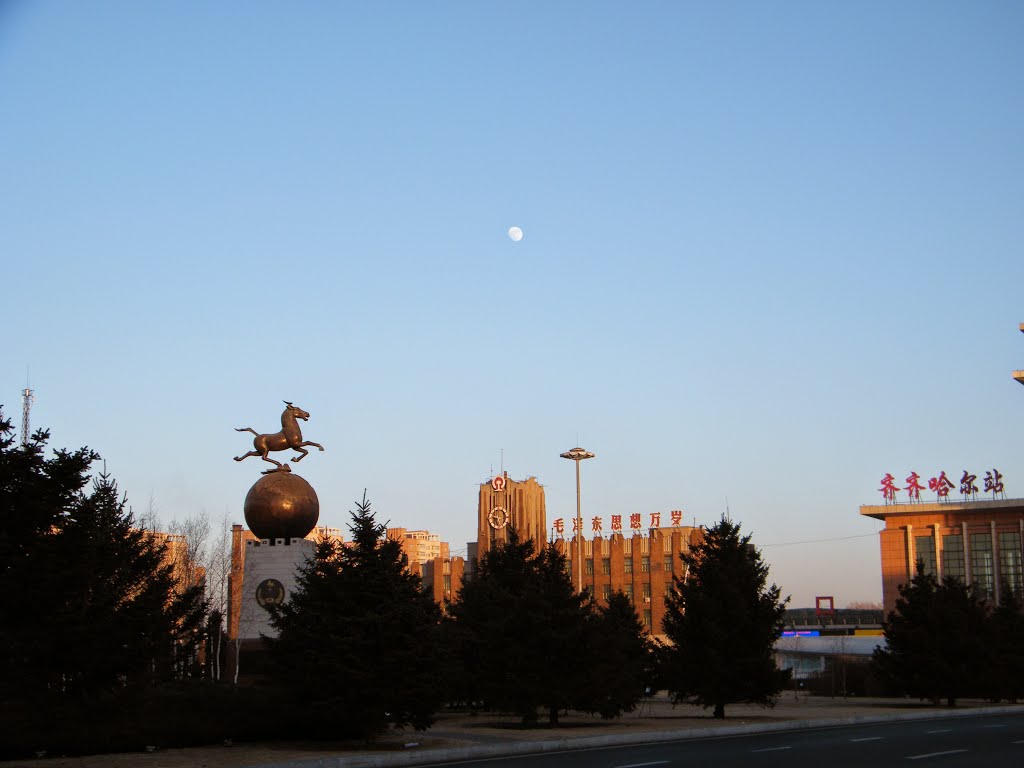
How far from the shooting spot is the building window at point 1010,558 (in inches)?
3211

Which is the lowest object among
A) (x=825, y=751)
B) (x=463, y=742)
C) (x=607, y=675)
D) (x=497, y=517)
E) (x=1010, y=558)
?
(x=463, y=742)

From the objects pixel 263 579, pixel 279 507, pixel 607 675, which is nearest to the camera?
Result: pixel 607 675

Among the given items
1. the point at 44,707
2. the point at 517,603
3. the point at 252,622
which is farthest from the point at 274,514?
the point at 44,707

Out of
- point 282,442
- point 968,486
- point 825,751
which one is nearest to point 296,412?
point 282,442

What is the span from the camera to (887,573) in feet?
285

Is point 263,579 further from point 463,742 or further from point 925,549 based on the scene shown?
point 925,549

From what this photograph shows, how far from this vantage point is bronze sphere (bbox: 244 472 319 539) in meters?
35.3

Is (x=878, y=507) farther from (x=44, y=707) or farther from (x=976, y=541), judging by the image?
(x=44, y=707)

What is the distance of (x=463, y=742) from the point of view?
2431cm

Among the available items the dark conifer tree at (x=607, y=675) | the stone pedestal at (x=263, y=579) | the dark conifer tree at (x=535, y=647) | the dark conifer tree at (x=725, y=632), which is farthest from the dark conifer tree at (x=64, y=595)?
the dark conifer tree at (x=725, y=632)

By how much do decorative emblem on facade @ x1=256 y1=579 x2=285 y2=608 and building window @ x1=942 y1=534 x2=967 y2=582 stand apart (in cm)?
6448

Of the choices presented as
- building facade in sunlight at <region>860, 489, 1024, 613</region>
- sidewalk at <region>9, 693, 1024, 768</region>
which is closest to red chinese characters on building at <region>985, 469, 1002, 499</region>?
building facade in sunlight at <region>860, 489, 1024, 613</region>

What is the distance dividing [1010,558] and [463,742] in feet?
229

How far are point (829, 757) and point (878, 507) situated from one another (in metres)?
70.9
